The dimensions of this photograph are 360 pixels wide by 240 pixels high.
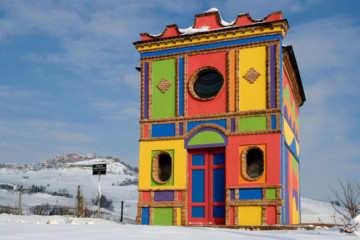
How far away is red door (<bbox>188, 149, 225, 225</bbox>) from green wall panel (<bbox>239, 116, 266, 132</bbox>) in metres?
1.23

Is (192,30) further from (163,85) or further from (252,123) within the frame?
(252,123)

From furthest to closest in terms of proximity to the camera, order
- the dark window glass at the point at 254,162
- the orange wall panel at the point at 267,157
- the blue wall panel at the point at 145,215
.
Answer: the blue wall panel at the point at 145,215
the dark window glass at the point at 254,162
the orange wall panel at the point at 267,157

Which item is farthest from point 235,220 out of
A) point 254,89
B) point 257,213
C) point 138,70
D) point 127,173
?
point 127,173

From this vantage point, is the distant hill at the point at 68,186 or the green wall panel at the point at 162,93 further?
the distant hill at the point at 68,186

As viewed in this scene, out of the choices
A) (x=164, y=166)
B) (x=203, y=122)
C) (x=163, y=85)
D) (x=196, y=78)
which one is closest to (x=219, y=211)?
(x=164, y=166)

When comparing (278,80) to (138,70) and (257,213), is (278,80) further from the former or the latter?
(138,70)

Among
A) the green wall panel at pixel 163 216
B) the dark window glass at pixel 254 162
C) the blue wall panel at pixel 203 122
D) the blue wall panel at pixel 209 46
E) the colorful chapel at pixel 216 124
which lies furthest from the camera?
the green wall panel at pixel 163 216

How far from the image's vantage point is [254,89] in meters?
17.9

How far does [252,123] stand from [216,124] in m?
1.37

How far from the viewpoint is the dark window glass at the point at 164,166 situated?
62.1 feet

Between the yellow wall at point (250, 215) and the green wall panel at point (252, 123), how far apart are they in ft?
9.20

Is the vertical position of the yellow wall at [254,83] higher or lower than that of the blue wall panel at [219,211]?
higher

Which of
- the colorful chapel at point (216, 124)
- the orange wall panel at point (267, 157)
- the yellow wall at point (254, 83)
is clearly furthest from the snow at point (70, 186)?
the yellow wall at point (254, 83)

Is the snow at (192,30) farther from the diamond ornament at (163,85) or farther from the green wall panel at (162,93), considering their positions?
the diamond ornament at (163,85)
